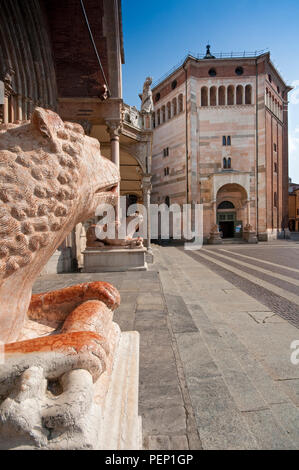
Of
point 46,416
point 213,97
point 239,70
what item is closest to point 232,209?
point 213,97

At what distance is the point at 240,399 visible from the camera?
5.46 ft

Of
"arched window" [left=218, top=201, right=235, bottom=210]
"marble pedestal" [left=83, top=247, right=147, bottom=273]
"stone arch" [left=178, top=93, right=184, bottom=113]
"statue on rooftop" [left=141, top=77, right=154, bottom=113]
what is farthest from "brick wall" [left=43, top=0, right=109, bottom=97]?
"arched window" [left=218, top=201, right=235, bottom=210]

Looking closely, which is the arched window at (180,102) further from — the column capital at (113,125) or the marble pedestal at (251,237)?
the column capital at (113,125)

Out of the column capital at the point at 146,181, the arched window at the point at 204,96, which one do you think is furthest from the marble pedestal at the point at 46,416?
the arched window at the point at 204,96

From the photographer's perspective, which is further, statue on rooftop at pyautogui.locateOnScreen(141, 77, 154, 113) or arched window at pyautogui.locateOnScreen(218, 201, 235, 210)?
arched window at pyautogui.locateOnScreen(218, 201, 235, 210)

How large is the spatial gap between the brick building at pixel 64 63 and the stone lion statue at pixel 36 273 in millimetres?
4918

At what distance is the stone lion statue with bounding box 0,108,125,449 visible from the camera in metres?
0.88

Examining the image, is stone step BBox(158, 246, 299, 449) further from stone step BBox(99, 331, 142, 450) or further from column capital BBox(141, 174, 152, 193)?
column capital BBox(141, 174, 152, 193)

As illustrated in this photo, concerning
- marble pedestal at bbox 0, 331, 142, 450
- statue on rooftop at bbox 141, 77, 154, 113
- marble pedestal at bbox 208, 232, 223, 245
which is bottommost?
marble pedestal at bbox 208, 232, 223, 245

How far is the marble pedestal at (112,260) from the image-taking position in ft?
23.2

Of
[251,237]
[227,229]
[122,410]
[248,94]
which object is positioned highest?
[248,94]

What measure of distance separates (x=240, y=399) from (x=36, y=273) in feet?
5.42

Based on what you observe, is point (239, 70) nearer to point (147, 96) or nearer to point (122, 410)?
point (147, 96)

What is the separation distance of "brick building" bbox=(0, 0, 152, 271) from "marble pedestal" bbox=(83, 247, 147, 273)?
865 millimetres
